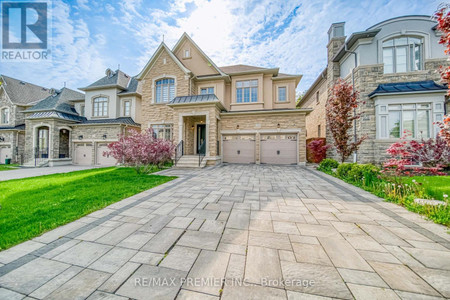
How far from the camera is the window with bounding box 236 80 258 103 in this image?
1297 cm

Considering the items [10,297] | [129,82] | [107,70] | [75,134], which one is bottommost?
[10,297]

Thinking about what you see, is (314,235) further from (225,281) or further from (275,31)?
(275,31)

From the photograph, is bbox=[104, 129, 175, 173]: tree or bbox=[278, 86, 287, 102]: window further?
bbox=[278, 86, 287, 102]: window

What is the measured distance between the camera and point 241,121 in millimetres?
11906

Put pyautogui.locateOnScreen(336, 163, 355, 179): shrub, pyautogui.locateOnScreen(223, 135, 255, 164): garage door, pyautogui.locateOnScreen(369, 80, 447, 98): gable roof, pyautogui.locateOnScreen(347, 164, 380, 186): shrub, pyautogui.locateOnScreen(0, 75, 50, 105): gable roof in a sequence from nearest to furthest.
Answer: pyautogui.locateOnScreen(347, 164, 380, 186): shrub < pyautogui.locateOnScreen(336, 163, 355, 179): shrub < pyautogui.locateOnScreen(369, 80, 447, 98): gable roof < pyautogui.locateOnScreen(223, 135, 255, 164): garage door < pyautogui.locateOnScreen(0, 75, 50, 105): gable roof

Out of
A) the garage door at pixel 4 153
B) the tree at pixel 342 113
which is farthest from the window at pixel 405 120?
the garage door at pixel 4 153

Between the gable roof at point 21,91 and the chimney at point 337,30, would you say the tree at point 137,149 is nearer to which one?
the chimney at point 337,30

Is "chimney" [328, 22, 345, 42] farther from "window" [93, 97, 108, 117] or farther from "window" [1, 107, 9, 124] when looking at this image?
"window" [1, 107, 9, 124]

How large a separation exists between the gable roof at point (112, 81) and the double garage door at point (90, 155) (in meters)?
5.38

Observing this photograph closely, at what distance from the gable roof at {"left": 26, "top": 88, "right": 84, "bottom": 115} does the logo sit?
8.91 metres

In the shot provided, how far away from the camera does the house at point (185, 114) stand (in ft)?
36.3

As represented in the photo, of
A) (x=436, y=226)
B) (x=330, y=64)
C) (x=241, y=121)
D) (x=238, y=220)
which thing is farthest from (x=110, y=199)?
(x=330, y=64)

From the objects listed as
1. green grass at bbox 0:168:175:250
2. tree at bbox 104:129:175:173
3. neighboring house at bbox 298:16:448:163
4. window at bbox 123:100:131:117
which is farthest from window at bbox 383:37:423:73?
window at bbox 123:100:131:117

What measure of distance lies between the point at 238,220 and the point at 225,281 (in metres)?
1.31
